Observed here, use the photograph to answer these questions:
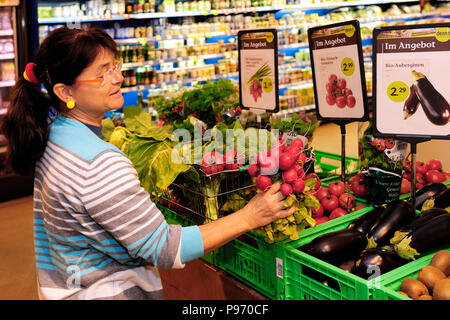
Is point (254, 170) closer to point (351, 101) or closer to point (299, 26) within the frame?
point (351, 101)

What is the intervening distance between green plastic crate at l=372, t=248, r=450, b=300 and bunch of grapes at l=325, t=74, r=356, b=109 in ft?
2.81

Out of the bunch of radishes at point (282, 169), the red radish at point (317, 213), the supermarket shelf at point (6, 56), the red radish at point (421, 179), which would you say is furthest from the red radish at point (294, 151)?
the supermarket shelf at point (6, 56)

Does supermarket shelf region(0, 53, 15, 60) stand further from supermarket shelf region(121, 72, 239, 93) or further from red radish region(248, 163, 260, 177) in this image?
red radish region(248, 163, 260, 177)

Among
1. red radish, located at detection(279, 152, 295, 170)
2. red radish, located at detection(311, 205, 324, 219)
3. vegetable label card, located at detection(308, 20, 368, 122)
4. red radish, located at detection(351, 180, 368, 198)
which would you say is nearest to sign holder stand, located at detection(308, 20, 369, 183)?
vegetable label card, located at detection(308, 20, 368, 122)

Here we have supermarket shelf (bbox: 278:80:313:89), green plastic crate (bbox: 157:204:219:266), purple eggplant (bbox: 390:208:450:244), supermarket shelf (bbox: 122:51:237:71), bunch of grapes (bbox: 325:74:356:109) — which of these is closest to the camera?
purple eggplant (bbox: 390:208:450:244)

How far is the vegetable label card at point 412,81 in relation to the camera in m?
1.81

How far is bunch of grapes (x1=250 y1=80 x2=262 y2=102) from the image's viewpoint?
2.71 meters

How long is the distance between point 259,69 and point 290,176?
131cm

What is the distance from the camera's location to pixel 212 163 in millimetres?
1805

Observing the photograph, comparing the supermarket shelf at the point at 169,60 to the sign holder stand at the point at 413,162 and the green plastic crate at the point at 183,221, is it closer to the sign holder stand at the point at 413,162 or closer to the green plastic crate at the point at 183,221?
the green plastic crate at the point at 183,221

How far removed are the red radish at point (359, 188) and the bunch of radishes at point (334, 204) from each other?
0.29ft

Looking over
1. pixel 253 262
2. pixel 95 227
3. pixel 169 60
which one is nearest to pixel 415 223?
pixel 253 262
